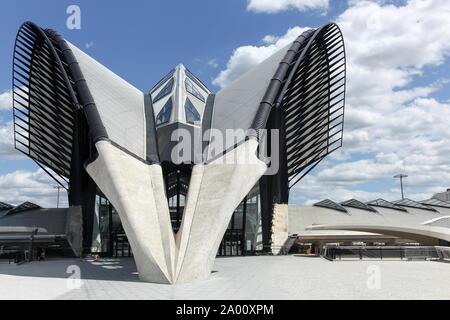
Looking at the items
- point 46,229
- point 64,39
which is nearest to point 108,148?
point 64,39

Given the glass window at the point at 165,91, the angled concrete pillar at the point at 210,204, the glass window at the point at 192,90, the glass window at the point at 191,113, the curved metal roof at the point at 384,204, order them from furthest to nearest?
the curved metal roof at the point at 384,204 → the glass window at the point at 192,90 → the glass window at the point at 165,91 → the glass window at the point at 191,113 → the angled concrete pillar at the point at 210,204

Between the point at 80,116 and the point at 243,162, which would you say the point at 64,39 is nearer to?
the point at 80,116

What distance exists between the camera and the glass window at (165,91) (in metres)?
34.8

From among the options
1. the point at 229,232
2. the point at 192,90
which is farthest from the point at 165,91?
the point at 229,232

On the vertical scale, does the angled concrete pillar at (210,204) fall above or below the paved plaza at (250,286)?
above

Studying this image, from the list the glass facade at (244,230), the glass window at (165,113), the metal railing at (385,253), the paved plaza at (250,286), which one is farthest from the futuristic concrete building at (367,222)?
the paved plaza at (250,286)

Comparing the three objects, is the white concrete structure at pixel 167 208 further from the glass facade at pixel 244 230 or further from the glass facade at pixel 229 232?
the glass facade at pixel 229 232

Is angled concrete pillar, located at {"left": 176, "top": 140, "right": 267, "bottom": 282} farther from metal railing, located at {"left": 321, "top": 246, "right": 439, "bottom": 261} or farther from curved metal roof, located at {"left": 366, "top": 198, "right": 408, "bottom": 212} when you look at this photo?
curved metal roof, located at {"left": 366, "top": 198, "right": 408, "bottom": 212}

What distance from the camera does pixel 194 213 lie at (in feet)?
63.2

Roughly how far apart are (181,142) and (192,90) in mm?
8153

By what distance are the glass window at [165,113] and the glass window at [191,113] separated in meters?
1.25

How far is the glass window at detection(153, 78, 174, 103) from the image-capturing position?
34.8 metres

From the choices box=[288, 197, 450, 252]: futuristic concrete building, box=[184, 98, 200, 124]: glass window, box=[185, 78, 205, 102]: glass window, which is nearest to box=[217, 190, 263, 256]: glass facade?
box=[288, 197, 450, 252]: futuristic concrete building

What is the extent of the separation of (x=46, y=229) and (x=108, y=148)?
80.6 feet
